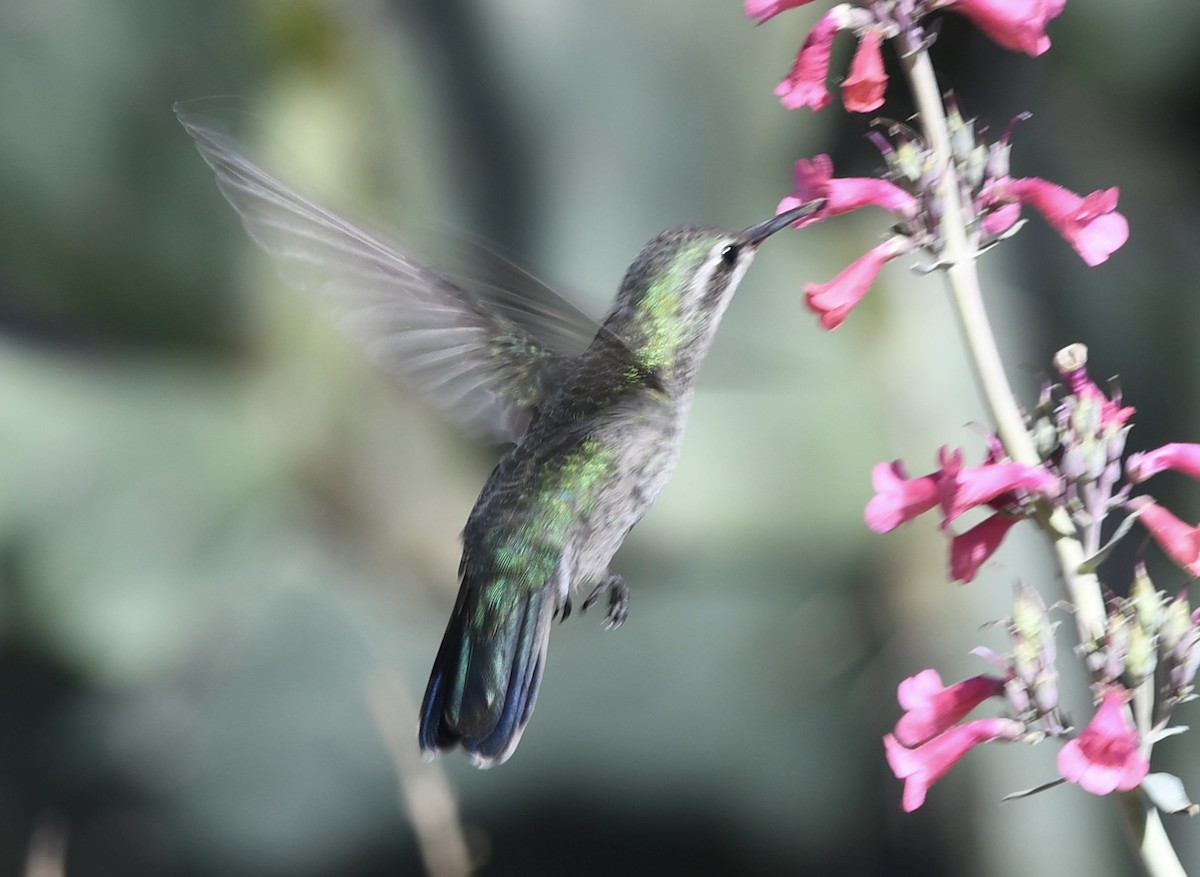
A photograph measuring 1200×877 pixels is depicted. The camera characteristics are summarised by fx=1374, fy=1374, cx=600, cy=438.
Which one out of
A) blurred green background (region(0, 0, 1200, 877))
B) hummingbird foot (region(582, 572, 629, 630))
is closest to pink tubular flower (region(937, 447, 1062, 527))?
hummingbird foot (region(582, 572, 629, 630))

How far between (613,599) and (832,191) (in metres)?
0.51

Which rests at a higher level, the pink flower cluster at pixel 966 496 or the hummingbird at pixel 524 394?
the hummingbird at pixel 524 394

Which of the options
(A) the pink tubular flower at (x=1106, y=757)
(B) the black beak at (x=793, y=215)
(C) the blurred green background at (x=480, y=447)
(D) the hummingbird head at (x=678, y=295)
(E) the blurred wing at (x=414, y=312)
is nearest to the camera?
(A) the pink tubular flower at (x=1106, y=757)

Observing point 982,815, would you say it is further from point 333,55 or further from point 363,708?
point 333,55

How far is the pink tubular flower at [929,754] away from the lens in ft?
3.46

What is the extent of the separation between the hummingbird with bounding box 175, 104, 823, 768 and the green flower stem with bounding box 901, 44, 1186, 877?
31cm

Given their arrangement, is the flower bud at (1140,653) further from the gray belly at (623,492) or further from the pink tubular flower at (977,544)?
the gray belly at (623,492)

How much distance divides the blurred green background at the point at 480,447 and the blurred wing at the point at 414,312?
4.32 ft

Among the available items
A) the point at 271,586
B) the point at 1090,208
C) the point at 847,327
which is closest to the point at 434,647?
the point at 271,586

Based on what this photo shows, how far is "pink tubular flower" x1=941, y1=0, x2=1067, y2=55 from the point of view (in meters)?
1.06

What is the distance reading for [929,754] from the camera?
1133 mm

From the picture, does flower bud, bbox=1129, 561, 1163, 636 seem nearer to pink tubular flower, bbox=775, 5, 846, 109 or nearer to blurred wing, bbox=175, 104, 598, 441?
pink tubular flower, bbox=775, 5, 846, 109

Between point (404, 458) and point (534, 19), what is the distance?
1.07 m

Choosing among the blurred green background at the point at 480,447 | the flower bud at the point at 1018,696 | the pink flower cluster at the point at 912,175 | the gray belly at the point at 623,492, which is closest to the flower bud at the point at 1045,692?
the flower bud at the point at 1018,696
